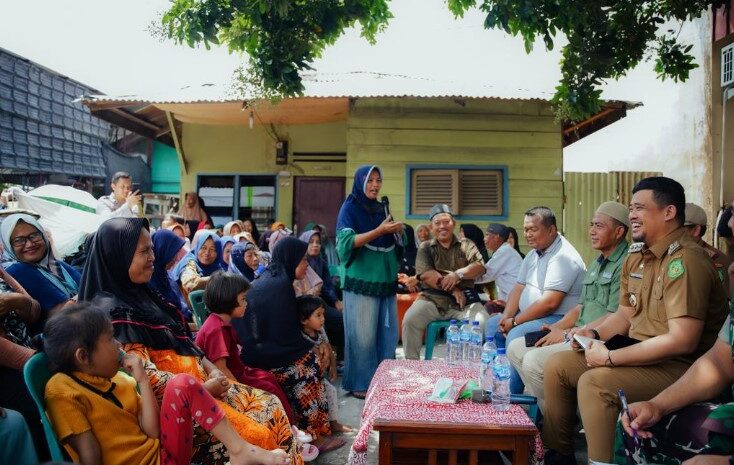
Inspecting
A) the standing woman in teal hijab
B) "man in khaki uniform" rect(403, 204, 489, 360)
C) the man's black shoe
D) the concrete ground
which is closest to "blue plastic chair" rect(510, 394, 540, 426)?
the man's black shoe

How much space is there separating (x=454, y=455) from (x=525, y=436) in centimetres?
35

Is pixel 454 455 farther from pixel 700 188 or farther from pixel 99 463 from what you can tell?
pixel 700 188

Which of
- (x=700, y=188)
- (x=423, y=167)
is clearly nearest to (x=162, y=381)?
(x=423, y=167)

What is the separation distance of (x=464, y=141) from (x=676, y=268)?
656 centimetres

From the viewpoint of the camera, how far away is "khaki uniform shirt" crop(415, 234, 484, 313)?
568 centimetres

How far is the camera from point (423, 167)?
920 cm

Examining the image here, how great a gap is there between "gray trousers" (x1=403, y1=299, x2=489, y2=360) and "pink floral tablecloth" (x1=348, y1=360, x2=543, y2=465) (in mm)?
1834

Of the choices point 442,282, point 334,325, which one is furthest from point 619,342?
point 334,325

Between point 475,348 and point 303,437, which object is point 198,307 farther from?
point 475,348

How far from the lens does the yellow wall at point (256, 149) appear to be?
1034cm

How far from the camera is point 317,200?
34.0 ft

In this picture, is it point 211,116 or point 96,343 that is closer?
point 96,343

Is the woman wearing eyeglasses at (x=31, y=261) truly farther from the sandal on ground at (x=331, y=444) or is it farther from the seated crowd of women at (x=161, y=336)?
the sandal on ground at (x=331, y=444)

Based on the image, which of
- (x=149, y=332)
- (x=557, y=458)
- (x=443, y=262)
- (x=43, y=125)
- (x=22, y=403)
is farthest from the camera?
(x=43, y=125)
